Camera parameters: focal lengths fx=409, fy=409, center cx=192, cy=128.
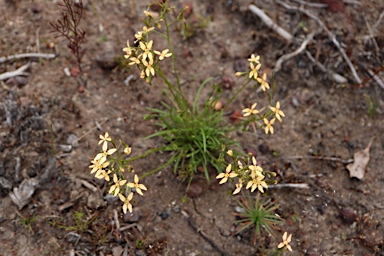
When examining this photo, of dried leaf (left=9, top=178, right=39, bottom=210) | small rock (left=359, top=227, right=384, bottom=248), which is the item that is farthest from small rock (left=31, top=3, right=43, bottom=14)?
small rock (left=359, top=227, right=384, bottom=248)

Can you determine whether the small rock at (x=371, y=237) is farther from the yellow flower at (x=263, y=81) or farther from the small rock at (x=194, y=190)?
the yellow flower at (x=263, y=81)

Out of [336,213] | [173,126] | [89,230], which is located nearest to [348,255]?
[336,213]

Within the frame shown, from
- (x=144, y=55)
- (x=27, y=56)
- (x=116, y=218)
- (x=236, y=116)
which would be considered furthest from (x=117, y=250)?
(x=27, y=56)

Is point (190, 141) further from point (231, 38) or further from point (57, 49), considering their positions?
point (57, 49)

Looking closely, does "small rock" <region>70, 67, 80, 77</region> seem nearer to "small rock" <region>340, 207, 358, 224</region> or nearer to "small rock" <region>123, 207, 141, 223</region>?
"small rock" <region>123, 207, 141, 223</region>

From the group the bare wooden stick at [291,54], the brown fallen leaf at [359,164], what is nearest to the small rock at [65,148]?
the bare wooden stick at [291,54]


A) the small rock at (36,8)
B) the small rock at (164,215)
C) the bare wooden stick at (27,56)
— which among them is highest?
the small rock at (36,8)

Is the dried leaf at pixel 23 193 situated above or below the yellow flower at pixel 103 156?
below
